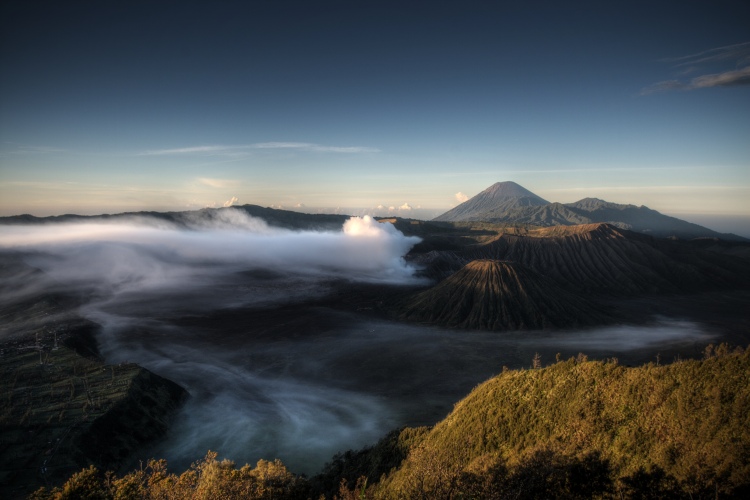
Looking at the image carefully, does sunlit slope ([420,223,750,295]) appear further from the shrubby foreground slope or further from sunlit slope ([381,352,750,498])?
the shrubby foreground slope

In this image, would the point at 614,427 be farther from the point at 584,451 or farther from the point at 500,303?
the point at 500,303

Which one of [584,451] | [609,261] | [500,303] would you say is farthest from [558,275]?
[584,451]

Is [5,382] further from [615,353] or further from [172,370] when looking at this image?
[615,353]

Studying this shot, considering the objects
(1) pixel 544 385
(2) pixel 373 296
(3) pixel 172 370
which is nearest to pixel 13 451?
(3) pixel 172 370

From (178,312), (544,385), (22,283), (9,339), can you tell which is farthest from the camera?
(22,283)

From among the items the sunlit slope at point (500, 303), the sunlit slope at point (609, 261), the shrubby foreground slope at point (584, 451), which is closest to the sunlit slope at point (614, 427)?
the shrubby foreground slope at point (584, 451)
